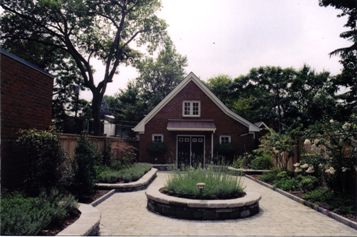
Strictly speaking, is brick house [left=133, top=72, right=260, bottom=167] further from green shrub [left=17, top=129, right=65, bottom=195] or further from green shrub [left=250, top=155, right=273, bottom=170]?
green shrub [left=17, top=129, right=65, bottom=195]

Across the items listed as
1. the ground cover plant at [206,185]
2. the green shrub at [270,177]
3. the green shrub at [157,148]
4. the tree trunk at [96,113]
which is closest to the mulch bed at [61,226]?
the ground cover plant at [206,185]

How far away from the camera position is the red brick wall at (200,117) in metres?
26.3

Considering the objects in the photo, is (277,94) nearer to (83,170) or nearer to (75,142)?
(75,142)

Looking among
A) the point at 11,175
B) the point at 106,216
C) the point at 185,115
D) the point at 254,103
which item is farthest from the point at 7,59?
the point at 254,103

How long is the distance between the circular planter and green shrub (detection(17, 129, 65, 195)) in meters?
2.68

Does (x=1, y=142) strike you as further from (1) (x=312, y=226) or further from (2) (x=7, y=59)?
(1) (x=312, y=226)

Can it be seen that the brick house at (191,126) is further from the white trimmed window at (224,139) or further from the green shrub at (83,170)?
the green shrub at (83,170)

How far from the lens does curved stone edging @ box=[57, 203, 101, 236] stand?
5349mm

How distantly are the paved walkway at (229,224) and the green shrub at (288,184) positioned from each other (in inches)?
111

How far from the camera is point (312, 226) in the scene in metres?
7.61

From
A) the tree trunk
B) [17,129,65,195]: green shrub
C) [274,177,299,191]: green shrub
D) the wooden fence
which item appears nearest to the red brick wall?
the tree trunk

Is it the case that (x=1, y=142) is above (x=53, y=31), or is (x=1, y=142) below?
below

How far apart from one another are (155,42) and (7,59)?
82.7ft

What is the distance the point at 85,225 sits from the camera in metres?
5.82
